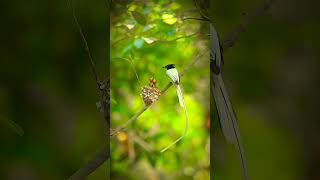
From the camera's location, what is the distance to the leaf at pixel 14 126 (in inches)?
61.9

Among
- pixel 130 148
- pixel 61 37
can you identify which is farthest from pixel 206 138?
pixel 61 37

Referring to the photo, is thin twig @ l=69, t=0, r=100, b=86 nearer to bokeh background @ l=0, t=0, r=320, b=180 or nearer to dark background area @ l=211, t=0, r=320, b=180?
bokeh background @ l=0, t=0, r=320, b=180

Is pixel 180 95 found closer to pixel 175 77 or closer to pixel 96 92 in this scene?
pixel 175 77

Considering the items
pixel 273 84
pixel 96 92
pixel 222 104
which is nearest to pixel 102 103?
pixel 96 92

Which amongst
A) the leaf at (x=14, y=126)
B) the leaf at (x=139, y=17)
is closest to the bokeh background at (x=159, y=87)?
the leaf at (x=139, y=17)

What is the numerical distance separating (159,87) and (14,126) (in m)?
0.55

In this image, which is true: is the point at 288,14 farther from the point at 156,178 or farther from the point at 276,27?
the point at 156,178

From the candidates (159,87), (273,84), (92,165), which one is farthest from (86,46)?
(273,84)

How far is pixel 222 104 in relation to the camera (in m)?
1.56

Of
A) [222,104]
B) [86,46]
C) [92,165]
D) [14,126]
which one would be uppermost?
[86,46]

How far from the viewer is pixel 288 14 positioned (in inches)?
61.8

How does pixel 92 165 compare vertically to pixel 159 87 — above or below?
below

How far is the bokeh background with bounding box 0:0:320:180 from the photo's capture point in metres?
1.56

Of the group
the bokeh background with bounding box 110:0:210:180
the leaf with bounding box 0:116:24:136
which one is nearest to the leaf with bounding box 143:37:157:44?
the bokeh background with bounding box 110:0:210:180
